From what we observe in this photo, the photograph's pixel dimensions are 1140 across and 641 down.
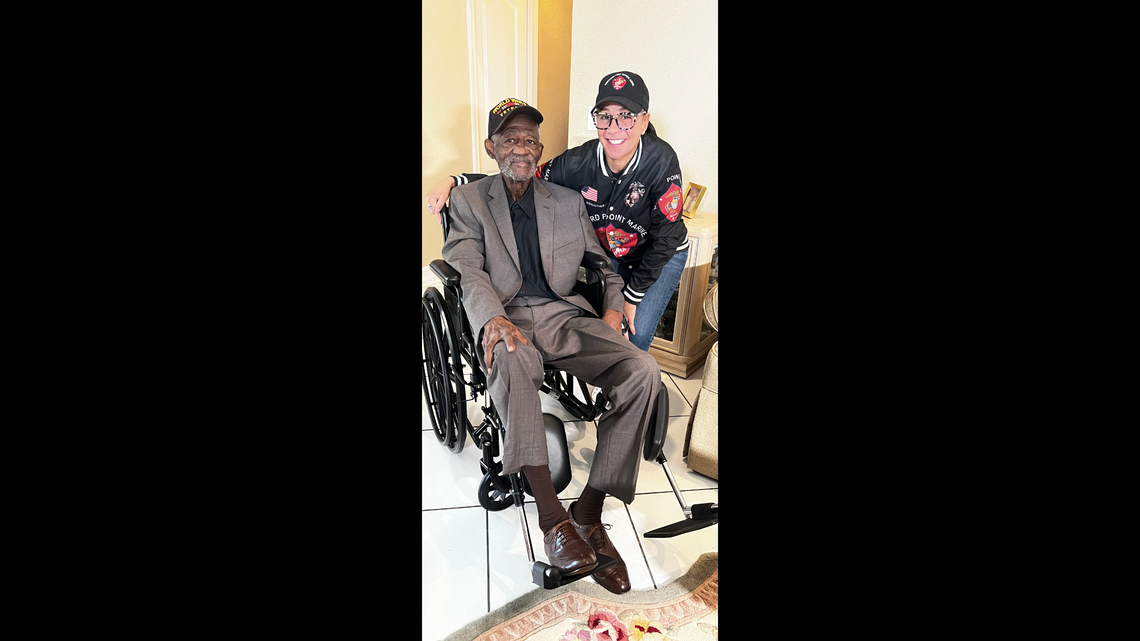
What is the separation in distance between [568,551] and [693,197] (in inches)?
72.6

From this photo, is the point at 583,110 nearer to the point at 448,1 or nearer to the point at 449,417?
the point at 448,1

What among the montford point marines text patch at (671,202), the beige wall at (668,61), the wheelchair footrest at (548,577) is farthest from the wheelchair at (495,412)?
the beige wall at (668,61)

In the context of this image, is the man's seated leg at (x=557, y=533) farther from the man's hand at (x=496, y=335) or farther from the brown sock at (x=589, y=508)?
the man's hand at (x=496, y=335)

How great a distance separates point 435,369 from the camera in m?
2.17

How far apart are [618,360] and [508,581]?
0.70 m

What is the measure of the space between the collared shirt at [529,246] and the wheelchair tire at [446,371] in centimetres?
26

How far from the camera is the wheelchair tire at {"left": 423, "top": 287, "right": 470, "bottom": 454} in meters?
1.97

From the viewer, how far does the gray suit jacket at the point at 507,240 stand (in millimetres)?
2027

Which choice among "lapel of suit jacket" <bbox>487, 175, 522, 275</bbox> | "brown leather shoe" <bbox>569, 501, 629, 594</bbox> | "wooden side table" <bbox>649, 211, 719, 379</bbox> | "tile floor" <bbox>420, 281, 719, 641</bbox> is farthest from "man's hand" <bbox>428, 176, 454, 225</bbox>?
"wooden side table" <bbox>649, 211, 719, 379</bbox>

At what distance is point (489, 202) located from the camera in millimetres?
2068

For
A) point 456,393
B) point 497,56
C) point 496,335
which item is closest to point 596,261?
point 496,335

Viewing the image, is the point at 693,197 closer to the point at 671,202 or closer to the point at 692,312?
the point at 692,312

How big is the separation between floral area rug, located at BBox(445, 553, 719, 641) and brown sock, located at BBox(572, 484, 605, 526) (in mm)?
164
